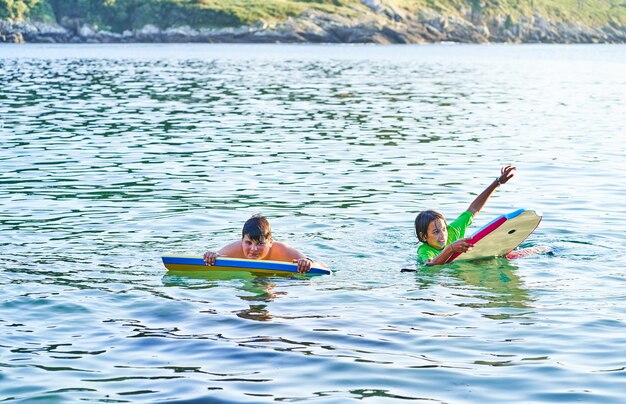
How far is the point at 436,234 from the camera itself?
583 inches

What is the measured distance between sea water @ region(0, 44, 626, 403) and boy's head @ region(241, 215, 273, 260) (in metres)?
0.38

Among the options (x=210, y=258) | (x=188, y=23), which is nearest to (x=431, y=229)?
(x=210, y=258)

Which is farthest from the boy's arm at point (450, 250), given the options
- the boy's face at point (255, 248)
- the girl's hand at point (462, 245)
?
the boy's face at point (255, 248)

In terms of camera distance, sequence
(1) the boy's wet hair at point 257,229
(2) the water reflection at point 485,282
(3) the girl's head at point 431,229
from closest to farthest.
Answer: (2) the water reflection at point 485,282, (1) the boy's wet hair at point 257,229, (3) the girl's head at point 431,229

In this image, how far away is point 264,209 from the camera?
766 inches

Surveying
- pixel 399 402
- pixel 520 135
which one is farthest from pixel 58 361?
pixel 520 135

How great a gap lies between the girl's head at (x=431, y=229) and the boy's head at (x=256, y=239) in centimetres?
236

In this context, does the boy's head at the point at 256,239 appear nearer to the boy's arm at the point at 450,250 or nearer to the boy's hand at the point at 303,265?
the boy's hand at the point at 303,265

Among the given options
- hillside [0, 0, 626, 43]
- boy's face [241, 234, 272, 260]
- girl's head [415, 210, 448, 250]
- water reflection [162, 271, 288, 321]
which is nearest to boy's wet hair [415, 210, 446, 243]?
girl's head [415, 210, 448, 250]

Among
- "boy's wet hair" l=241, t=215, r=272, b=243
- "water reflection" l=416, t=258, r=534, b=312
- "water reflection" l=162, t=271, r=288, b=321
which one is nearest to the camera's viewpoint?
"water reflection" l=416, t=258, r=534, b=312

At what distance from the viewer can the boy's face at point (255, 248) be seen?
545 inches

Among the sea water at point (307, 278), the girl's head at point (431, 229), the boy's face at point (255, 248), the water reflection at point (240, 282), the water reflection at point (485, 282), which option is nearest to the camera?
the sea water at point (307, 278)

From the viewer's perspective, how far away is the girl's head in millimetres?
14766

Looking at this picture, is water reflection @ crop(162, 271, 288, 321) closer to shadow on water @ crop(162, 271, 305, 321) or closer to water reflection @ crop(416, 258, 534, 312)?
shadow on water @ crop(162, 271, 305, 321)
